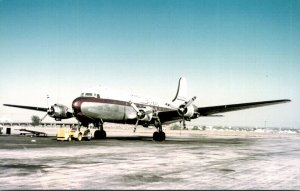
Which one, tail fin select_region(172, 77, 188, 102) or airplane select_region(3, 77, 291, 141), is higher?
tail fin select_region(172, 77, 188, 102)

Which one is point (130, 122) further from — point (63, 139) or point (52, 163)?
point (52, 163)

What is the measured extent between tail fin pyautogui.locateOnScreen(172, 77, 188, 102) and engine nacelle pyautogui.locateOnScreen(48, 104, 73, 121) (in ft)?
44.4

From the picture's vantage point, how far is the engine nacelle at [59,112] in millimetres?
36312

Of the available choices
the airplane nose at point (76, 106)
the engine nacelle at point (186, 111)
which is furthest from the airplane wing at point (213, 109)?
the airplane nose at point (76, 106)

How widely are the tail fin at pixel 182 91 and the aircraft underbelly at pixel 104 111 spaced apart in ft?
40.5

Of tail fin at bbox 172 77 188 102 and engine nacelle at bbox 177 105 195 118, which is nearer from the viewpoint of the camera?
engine nacelle at bbox 177 105 195 118

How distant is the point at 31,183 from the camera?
898 centimetres

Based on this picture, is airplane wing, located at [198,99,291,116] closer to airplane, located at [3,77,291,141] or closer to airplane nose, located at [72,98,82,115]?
airplane, located at [3,77,291,141]

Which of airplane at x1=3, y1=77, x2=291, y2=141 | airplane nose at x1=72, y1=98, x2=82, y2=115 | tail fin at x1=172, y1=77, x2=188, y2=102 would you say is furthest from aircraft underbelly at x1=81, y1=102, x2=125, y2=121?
tail fin at x1=172, y1=77, x2=188, y2=102

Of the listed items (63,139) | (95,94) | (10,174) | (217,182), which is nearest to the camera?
(217,182)

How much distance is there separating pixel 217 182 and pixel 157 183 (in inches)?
65.3

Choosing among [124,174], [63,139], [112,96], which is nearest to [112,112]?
[112,96]

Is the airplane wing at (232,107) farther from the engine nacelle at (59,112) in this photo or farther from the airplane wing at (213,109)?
the engine nacelle at (59,112)

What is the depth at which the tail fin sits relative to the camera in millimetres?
43812
